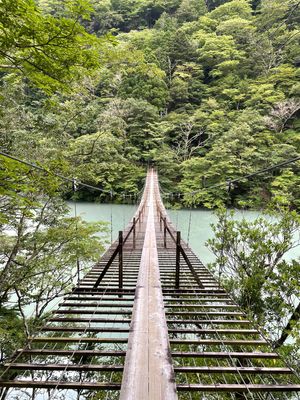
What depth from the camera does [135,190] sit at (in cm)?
1180

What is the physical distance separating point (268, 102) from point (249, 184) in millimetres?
4269

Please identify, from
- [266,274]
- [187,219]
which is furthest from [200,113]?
[266,274]

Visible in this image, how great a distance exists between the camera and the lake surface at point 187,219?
6629 mm

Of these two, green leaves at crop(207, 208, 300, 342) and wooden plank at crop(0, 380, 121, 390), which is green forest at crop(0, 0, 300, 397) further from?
wooden plank at crop(0, 380, 121, 390)

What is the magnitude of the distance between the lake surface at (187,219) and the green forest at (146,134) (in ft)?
1.87

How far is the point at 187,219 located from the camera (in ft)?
31.6

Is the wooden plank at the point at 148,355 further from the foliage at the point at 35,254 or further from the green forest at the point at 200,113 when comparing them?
the green forest at the point at 200,113

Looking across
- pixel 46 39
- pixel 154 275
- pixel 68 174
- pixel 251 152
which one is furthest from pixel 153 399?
pixel 251 152

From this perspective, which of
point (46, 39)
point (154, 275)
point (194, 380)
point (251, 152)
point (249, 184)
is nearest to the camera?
point (46, 39)

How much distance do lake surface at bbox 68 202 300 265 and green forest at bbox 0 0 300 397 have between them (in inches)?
22.4

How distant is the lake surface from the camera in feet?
21.7

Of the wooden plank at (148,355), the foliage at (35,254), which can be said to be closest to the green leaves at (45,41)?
the foliage at (35,254)

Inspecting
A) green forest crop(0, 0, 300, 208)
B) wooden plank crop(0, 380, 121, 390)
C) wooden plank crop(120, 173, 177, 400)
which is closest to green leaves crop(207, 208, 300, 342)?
wooden plank crop(120, 173, 177, 400)

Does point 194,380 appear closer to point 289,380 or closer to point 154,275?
point 289,380
